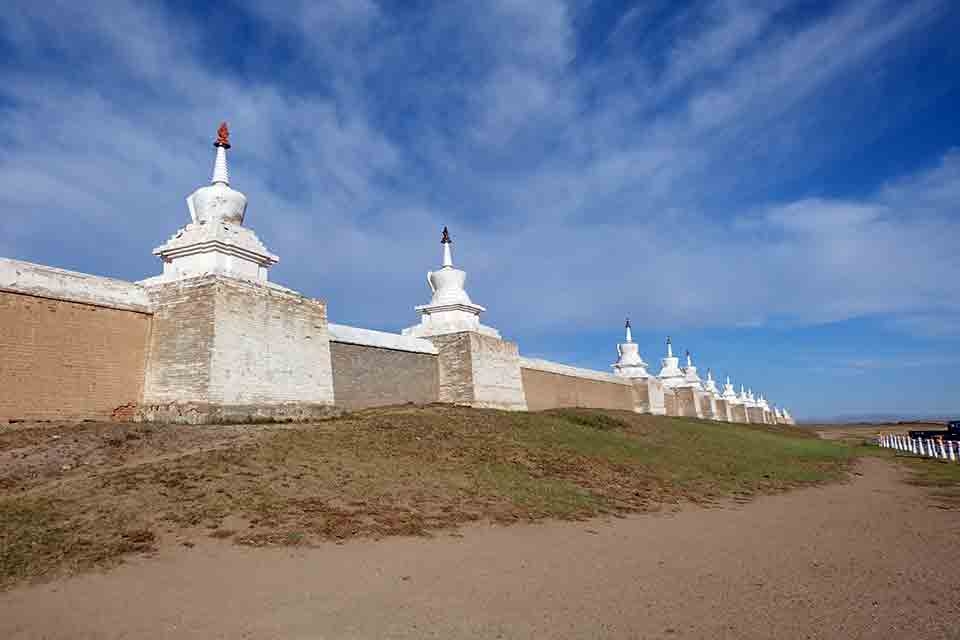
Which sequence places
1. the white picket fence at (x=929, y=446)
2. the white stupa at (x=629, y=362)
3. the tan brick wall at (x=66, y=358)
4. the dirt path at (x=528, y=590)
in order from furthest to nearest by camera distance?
the white stupa at (x=629, y=362), the white picket fence at (x=929, y=446), the tan brick wall at (x=66, y=358), the dirt path at (x=528, y=590)

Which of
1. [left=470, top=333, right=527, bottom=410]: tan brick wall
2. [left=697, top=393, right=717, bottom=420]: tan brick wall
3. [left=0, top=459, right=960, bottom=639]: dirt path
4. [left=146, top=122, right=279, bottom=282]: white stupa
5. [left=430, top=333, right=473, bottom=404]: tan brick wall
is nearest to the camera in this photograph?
[left=0, top=459, right=960, bottom=639]: dirt path

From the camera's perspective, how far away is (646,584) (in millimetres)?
5805

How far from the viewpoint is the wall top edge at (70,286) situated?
1091cm

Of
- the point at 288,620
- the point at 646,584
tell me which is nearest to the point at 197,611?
the point at 288,620

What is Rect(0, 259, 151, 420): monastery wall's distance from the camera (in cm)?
1068

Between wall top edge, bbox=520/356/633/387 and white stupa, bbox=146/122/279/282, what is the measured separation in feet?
42.1

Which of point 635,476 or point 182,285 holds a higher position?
point 182,285

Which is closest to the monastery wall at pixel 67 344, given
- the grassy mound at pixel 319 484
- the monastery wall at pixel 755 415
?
the grassy mound at pixel 319 484

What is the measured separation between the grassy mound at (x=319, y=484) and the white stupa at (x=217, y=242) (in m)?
4.47

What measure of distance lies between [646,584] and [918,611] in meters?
2.12

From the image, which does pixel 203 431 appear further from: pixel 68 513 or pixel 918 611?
pixel 918 611

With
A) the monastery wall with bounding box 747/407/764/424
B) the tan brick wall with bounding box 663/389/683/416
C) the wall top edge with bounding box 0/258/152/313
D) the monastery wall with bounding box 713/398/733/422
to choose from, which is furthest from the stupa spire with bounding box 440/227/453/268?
the monastery wall with bounding box 747/407/764/424

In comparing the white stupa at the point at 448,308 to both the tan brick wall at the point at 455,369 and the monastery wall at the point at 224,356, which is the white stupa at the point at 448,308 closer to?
the tan brick wall at the point at 455,369

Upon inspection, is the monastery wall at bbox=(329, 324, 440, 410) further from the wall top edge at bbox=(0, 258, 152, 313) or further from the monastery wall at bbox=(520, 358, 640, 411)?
the monastery wall at bbox=(520, 358, 640, 411)
